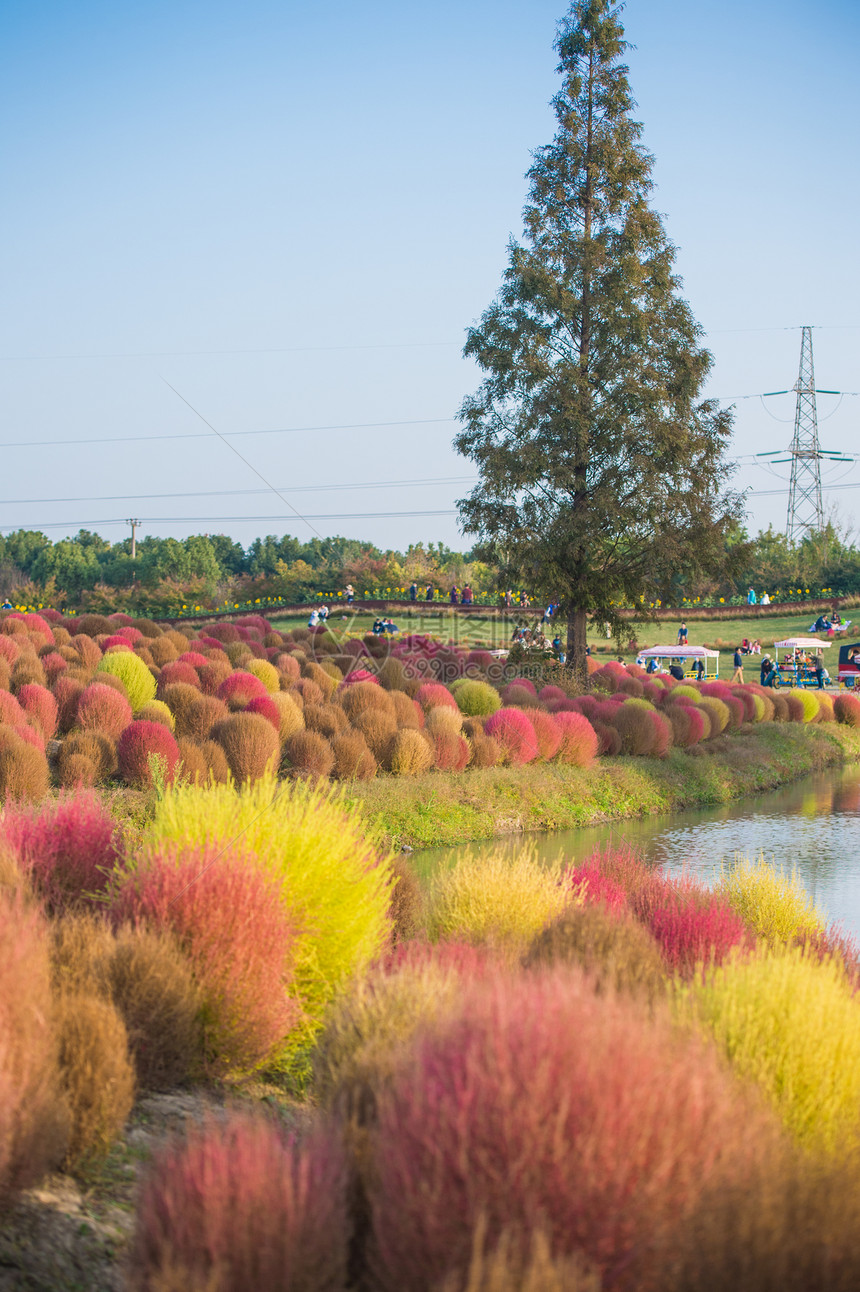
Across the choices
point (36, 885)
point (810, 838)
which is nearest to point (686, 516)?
point (810, 838)

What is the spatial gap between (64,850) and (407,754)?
11.0m

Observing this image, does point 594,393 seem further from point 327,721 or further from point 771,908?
point 771,908

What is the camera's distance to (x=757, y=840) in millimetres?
16453

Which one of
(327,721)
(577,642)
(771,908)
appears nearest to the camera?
(771,908)

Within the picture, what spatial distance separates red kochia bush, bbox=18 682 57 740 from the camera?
15.1 meters

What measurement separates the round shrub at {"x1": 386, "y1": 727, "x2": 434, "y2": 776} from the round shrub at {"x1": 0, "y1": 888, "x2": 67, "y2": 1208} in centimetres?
1303

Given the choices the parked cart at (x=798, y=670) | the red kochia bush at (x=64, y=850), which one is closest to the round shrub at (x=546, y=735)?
the red kochia bush at (x=64, y=850)

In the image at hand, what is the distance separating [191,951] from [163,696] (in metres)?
12.4

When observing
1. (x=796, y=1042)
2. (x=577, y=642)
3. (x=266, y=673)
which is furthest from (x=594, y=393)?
(x=796, y=1042)

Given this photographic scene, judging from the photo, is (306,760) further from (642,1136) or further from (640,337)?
(640,337)

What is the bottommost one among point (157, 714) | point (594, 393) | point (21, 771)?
point (21, 771)

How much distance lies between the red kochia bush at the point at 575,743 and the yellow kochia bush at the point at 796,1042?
50.4 ft

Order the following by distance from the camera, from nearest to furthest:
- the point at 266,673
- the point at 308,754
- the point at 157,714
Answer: the point at 157,714 < the point at 308,754 < the point at 266,673

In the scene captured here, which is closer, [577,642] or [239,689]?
[239,689]
